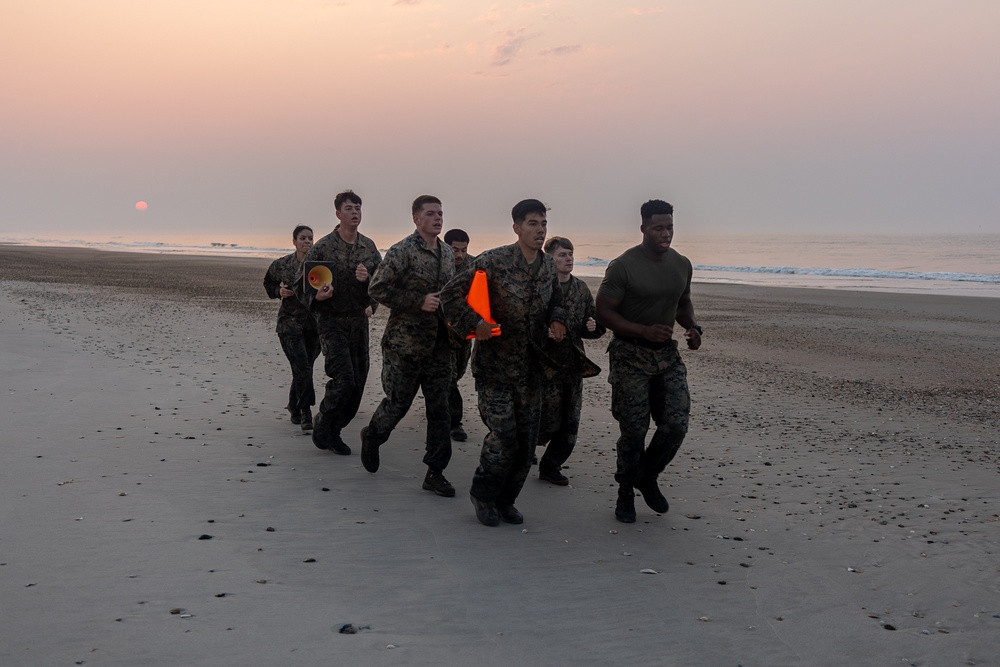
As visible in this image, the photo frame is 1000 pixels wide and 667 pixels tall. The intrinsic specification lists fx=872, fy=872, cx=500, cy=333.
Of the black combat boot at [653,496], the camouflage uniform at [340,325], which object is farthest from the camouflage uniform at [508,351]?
the camouflage uniform at [340,325]

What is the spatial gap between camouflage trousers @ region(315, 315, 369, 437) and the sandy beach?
0.96ft

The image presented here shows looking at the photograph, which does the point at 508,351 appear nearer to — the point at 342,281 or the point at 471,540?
the point at 471,540

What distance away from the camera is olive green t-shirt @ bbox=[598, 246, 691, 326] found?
5.65 m

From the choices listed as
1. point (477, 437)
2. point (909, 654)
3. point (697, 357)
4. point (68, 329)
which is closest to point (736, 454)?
point (477, 437)

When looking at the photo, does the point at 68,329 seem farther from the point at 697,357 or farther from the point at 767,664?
the point at 767,664

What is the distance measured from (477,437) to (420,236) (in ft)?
8.53

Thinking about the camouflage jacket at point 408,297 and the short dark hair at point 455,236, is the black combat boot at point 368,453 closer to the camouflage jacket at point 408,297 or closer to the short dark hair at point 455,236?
the camouflage jacket at point 408,297

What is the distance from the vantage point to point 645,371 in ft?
18.5

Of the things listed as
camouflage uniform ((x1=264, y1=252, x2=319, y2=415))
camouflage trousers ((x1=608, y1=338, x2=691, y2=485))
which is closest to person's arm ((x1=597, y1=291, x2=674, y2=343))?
camouflage trousers ((x1=608, y1=338, x2=691, y2=485))

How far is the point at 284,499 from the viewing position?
19.5 feet

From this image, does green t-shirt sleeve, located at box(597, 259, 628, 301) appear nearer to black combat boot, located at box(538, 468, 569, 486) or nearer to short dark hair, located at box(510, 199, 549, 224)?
short dark hair, located at box(510, 199, 549, 224)

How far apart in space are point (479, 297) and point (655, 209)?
52.4 inches

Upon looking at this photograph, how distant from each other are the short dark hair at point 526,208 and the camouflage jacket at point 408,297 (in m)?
1.05

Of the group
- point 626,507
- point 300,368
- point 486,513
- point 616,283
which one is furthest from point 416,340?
point 300,368
